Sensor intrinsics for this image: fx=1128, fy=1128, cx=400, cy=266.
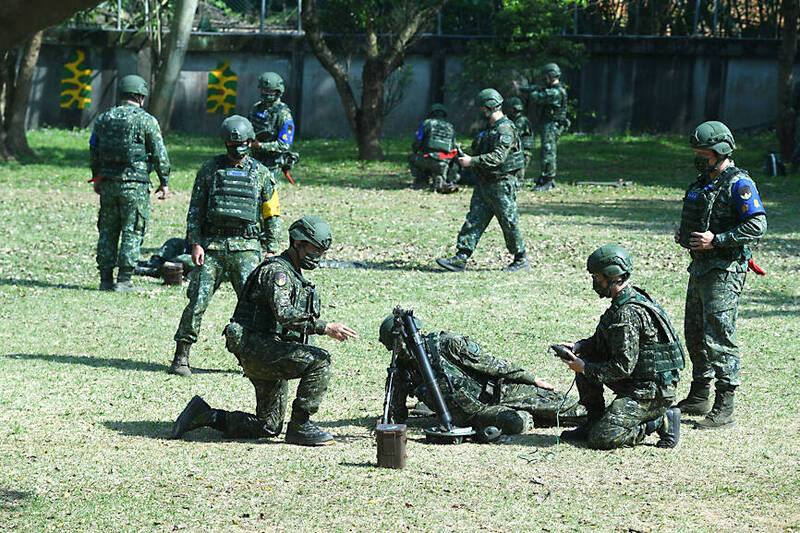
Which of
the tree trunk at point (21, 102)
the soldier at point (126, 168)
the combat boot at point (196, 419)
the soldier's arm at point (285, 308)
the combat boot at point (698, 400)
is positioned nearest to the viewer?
the soldier's arm at point (285, 308)

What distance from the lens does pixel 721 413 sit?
27.5ft

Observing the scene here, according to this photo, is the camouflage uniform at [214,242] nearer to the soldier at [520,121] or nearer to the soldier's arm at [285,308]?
the soldier's arm at [285,308]

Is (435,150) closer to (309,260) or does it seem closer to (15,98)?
(15,98)

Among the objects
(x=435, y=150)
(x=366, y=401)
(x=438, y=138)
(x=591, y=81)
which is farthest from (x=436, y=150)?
(x=366, y=401)

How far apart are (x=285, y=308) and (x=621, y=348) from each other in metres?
2.27

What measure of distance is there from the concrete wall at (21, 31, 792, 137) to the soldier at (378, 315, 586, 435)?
2071cm

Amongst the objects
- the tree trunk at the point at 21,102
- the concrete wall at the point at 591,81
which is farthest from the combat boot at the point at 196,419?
the concrete wall at the point at 591,81

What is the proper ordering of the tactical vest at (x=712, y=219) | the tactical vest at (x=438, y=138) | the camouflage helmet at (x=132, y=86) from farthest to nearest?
1. the tactical vest at (x=438, y=138)
2. the camouflage helmet at (x=132, y=86)
3. the tactical vest at (x=712, y=219)

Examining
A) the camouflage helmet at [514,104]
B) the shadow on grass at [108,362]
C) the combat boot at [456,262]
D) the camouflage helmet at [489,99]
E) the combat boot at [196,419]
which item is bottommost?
the shadow on grass at [108,362]

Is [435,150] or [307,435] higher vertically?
[435,150]

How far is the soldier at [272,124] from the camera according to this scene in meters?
14.1

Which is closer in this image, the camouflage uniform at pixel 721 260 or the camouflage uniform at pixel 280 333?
the camouflage uniform at pixel 280 333

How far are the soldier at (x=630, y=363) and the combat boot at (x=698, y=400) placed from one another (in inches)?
37.2

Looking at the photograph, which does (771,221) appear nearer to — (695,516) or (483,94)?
(483,94)
